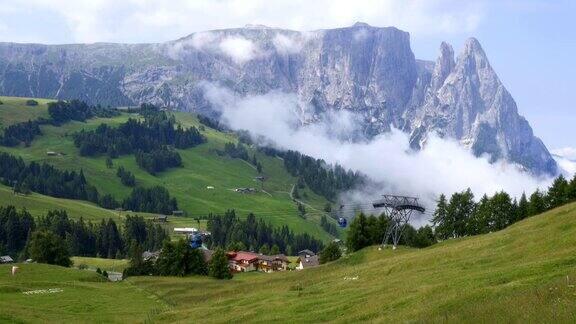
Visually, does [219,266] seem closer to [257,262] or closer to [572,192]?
[257,262]

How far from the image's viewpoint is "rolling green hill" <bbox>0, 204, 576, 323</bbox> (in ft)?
91.0

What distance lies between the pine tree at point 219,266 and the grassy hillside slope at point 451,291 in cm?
2797

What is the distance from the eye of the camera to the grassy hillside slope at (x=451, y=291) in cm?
2644

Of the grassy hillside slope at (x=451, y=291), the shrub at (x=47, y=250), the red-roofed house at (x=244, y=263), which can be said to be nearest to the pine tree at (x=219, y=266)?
the grassy hillside slope at (x=451, y=291)

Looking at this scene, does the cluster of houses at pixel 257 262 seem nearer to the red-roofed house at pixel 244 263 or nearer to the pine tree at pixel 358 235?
the red-roofed house at pixel 244 263

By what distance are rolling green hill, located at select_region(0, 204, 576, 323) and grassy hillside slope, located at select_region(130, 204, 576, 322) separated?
7 cm

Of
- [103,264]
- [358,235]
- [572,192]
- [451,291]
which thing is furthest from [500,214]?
[103,264]

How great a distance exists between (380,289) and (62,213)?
15266cm

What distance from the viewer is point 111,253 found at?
584ft

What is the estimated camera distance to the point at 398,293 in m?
41.3

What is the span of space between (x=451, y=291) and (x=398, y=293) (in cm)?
505

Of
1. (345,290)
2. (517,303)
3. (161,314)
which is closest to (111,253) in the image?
(161,314)

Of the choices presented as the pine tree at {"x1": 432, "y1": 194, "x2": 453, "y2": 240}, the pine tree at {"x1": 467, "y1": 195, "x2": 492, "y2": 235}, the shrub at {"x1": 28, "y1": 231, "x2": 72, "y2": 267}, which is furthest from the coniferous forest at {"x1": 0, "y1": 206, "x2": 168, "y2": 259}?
A: the pine tree at {"x1": 467, "y1": 195, "x2": 492, "y2": 235}

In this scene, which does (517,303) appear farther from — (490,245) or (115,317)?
(115,317)
